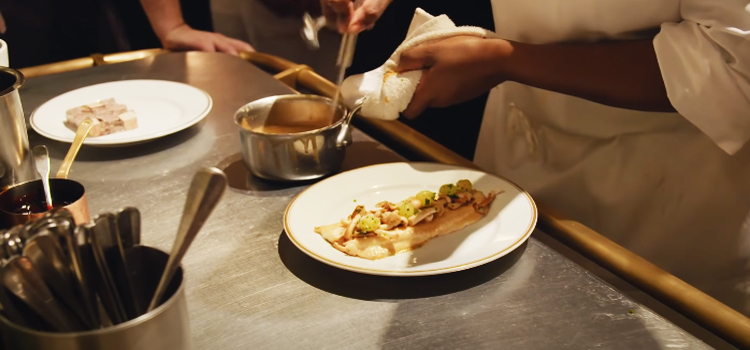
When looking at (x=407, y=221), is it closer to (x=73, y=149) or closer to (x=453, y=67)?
(x=453, y=67)

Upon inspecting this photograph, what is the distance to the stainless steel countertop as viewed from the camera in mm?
765

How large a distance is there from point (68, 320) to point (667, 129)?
3.48ft

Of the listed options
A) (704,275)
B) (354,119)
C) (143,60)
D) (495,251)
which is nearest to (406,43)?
(354,119)

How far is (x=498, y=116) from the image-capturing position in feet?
4.86

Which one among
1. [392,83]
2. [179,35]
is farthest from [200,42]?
[392,83]

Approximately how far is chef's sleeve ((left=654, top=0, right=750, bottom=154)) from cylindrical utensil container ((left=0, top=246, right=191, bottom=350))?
0.82 meters

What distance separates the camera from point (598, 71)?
1.07m

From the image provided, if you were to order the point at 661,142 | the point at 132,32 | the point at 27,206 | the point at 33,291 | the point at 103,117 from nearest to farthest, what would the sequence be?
the point at 33,291 → the point at 27,206 → the point at 661,142 → the point at 103,117 → the point at 132,32

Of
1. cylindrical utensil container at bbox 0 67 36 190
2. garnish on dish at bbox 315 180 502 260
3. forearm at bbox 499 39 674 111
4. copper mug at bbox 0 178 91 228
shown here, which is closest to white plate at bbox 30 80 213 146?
cylindrical utensil container at bbox 0 67 36 190

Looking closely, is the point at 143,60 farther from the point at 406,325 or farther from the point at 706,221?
the point at 706,221

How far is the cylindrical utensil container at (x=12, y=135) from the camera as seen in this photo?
861 millimetres

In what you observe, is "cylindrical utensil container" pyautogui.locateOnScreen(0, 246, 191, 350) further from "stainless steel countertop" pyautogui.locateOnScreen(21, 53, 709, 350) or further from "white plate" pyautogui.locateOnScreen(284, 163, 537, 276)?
Answer: "white plate" pyautogui.locateOnScreen(284, 163, 537, 276)

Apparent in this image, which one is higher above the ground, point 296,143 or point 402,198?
point 296,143

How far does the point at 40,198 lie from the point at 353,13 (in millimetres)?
745
